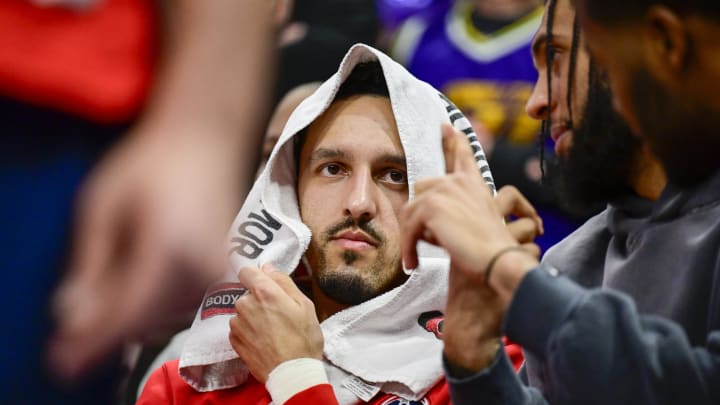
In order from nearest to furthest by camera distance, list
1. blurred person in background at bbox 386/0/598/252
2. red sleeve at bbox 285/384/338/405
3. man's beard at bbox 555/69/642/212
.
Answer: man's beard at bbox 555/69/642/212
red sleeve at bbox 285/384/338/405
blurred person in background at bbox 386/0/598/252

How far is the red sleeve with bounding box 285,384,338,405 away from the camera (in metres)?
1.50

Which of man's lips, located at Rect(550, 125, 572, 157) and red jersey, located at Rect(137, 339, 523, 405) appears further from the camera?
red jersey, located at Rect(137, 339, 523, 405)

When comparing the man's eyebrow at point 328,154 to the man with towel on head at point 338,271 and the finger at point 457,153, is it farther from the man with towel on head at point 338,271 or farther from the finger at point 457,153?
the finger at point 457,153

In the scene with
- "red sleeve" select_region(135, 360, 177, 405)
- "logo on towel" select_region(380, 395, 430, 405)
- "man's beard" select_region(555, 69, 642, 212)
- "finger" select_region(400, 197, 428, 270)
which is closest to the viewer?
"finger" select_region(400, 197, 428, 270)

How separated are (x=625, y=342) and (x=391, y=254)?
785mm

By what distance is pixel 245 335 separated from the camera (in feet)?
5.33

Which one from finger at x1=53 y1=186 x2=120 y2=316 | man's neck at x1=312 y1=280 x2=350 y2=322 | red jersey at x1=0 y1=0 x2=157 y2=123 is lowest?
man's neck at x1=312 y1=280 x2=350 y2=322

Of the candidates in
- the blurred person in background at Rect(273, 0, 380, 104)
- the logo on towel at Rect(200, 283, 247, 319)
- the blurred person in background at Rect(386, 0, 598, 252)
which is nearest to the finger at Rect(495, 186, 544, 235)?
the logo on towel at Rect(200, 283, 247, 319)

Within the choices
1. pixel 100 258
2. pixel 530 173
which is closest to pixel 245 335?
pixel 100 258

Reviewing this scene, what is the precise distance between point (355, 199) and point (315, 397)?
37 centimetres

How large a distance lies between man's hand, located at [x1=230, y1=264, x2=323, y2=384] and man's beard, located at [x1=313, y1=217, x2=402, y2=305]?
11 centimetres

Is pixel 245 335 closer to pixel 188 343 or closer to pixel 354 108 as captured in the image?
pixel 188 343

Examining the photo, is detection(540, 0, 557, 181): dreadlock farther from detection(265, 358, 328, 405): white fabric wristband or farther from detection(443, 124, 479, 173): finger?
detection(265, 358, 328, 405): white fabric wristband

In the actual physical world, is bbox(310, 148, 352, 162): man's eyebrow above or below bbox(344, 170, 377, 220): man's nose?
above
